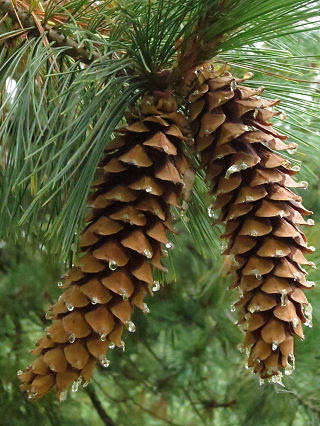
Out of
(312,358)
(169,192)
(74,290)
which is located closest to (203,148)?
(169,192)

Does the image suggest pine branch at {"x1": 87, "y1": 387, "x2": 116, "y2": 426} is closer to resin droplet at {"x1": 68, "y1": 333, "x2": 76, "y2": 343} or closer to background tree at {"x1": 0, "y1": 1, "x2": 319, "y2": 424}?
background tree at {"x1": 0, "y1": 1, "x2": 319, "y2": 424}

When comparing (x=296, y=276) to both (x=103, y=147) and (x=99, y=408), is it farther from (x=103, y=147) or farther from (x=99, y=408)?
(x=99, y=408)

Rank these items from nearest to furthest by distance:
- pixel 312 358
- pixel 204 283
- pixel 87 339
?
pixel 87 339 < pixel 312 358 < pixel 204 283

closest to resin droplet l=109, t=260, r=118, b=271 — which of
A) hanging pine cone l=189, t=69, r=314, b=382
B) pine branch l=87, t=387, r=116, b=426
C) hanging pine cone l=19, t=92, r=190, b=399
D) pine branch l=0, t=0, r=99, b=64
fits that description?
hanging pine cone l=19, t=92, r=190, b=399

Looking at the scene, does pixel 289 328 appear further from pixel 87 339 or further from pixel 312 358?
pixel 312 358

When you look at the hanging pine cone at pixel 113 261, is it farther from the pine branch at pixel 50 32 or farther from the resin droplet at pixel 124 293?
the pine branch at pixel 50 32

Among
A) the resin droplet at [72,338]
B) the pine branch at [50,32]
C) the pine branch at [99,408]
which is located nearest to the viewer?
the resin droplet at [72,338]

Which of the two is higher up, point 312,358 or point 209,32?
point 209,32

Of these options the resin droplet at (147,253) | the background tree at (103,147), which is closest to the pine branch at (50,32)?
the background tree at (103,147)
